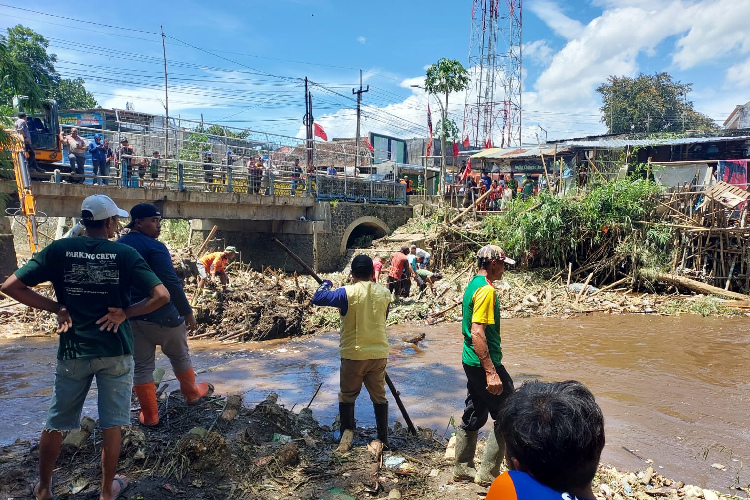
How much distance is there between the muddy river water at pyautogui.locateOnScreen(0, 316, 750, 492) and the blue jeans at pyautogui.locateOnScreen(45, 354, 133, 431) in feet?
7.98

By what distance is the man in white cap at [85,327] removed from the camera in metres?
3.04

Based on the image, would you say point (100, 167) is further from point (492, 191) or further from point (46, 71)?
point (46, 71)

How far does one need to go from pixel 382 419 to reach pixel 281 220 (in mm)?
17380

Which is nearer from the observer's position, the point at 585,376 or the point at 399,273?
the point at 585,376

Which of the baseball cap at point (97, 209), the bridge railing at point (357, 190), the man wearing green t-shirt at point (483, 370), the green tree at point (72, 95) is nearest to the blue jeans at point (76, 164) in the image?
the bridge railing at point (357, 190)

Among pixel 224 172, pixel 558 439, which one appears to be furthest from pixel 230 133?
pixel 558 439

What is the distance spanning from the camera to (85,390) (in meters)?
3.15

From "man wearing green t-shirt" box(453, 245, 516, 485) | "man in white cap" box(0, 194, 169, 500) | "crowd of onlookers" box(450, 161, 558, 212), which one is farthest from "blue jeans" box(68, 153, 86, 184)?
"man wearing green t-shirt" box(453, 245, 516, 485)

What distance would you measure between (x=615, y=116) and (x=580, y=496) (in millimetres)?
38803

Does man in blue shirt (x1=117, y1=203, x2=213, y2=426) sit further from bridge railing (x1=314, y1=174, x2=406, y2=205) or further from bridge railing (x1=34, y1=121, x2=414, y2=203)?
bridge railing (x1=314, y1=174, x2=406, y2=205)

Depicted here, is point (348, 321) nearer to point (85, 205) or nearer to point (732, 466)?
point (85, 205)

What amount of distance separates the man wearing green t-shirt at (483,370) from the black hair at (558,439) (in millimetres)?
2021

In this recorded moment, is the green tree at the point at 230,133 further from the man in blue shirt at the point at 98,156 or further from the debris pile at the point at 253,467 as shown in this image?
the debris pile at the point at 253,467

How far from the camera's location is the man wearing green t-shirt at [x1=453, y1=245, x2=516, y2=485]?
3619 millimetres
